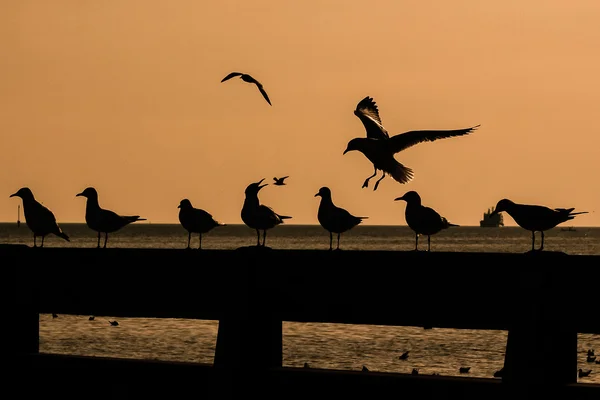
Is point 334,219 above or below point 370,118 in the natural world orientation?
below

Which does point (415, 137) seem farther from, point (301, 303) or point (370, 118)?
point (301, 303)

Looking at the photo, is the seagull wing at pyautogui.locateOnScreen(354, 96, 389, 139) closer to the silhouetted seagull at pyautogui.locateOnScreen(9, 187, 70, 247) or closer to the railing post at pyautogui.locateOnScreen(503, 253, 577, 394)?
the silhouetted seagull at pyautogui.locateOnScreen(9, 187, 70, 247)

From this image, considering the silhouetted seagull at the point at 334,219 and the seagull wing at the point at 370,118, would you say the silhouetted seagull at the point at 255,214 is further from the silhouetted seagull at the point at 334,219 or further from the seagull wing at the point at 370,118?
the seagull wing at the point at 370,118

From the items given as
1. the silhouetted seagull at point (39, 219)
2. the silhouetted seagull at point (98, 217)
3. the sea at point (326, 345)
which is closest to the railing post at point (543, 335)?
the silhouetted seagull at point (98, 217)

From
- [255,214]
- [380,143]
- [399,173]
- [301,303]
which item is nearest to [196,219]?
[255,214]

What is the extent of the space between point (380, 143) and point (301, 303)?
14222 mm

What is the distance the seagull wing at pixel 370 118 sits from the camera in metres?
20.7

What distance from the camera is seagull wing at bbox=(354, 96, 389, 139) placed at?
2066 centimetres

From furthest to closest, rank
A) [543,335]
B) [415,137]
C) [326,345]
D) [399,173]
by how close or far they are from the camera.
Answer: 1. [326,345]
2. [399,173]
3. [415,137]
4. [543,335]

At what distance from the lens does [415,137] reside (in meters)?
18.0

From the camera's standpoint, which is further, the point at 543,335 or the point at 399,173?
the point at 399,173

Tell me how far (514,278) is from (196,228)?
36.9 feet

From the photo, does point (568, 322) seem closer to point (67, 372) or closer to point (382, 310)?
point (382, 310)

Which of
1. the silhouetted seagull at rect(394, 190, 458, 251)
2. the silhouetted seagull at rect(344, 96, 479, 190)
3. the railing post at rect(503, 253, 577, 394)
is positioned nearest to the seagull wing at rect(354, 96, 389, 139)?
the silhouetted seagull at rect(344, 96, 479, 190)
